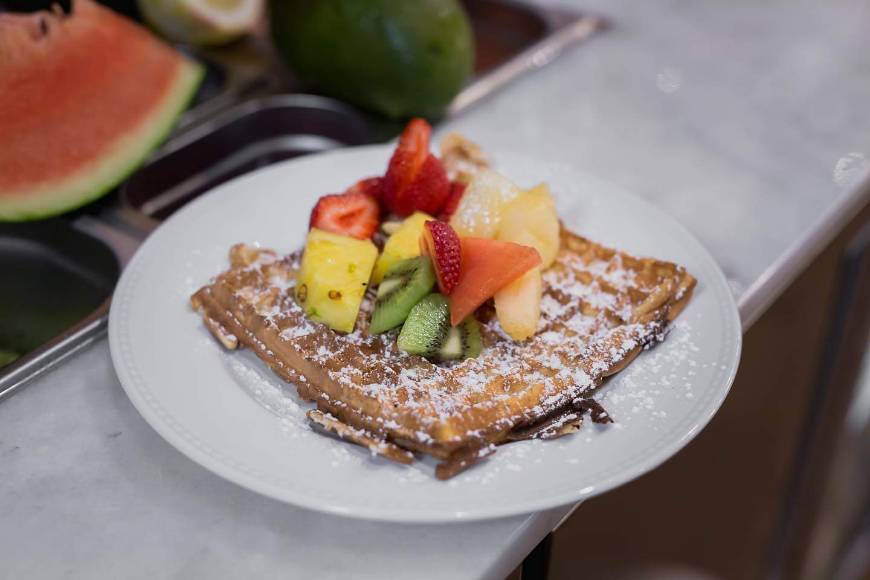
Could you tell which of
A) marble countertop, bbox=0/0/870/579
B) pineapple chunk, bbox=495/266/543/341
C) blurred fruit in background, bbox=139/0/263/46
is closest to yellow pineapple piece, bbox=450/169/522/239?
pineapple chunk, bbox=495/266/543/341

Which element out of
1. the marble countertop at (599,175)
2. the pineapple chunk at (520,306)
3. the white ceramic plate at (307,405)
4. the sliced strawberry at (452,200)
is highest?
the sliced strawberry at (452,200)

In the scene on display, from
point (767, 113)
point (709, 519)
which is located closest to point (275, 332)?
point (709, 519)

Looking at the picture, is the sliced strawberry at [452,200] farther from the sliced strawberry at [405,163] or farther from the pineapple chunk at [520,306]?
the pineapple chunk at [520,306]

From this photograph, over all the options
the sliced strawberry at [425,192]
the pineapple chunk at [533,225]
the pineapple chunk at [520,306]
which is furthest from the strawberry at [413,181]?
the pineapple chunk at [520,306]

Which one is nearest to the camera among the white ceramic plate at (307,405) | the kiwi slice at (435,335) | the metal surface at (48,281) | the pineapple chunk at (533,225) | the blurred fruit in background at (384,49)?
the white ceramic plate at (307,405)

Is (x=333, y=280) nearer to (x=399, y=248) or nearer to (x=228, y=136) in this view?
(x=399, y=248)

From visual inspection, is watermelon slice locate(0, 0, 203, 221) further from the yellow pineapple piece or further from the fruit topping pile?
the yellow pineapple piece

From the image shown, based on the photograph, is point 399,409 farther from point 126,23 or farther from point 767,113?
point 767,113
